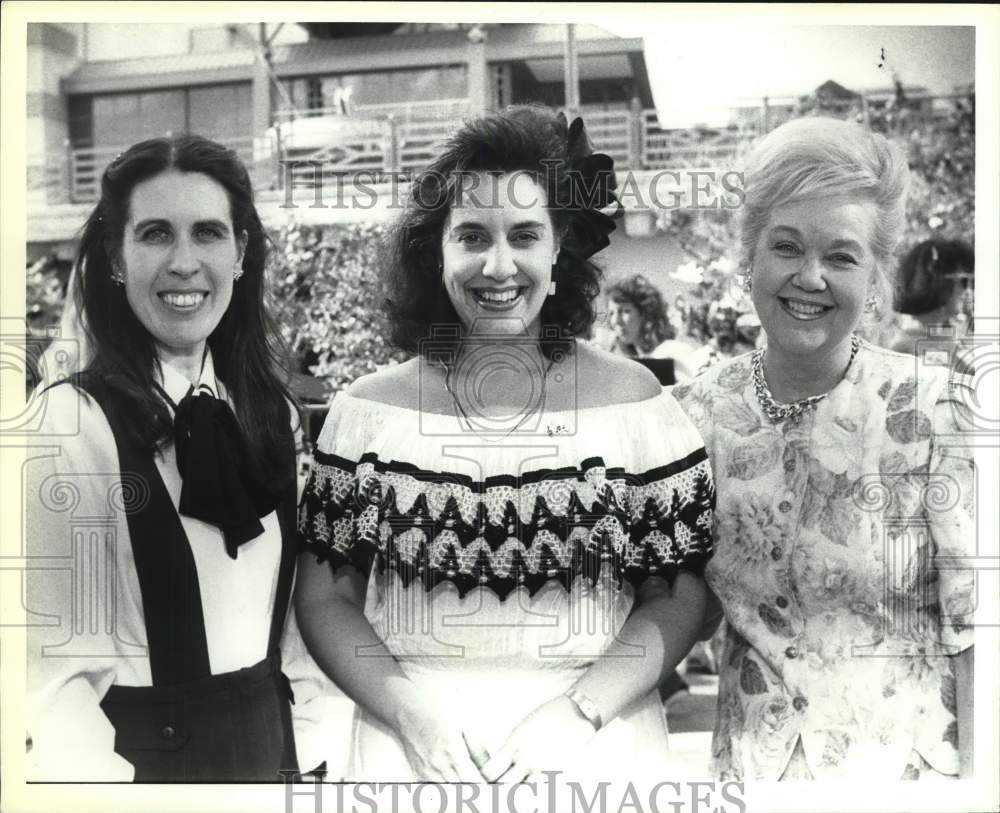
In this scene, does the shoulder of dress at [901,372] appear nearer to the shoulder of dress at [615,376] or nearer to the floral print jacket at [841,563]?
the floral print jacket at [841,563]

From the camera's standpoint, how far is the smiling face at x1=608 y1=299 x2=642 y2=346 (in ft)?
7.91

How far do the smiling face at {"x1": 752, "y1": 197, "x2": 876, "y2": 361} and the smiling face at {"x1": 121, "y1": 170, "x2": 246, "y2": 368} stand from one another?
1260mm

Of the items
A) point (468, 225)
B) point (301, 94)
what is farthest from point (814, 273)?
point (301, 94)

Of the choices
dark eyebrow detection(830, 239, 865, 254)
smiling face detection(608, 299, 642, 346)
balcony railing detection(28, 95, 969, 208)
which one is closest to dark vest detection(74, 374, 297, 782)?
balcony railing detection(28, 95, 969, 208)

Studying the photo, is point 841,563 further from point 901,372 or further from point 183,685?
point 183,685

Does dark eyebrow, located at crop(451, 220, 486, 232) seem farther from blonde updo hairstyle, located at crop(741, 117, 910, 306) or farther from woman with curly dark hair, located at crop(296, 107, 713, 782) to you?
blonde updo hairstyle, located at crop(741, 117, 910, 306)

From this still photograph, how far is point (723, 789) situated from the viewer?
2.48 m

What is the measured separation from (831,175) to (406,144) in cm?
100

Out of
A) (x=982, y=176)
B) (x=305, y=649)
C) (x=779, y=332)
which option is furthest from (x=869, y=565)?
(x=305, y=649)

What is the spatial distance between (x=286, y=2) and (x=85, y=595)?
4.93ft

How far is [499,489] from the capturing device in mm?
2355

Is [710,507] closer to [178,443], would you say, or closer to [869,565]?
→ [869,565]

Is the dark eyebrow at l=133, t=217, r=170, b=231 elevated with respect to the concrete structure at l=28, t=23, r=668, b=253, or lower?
lower

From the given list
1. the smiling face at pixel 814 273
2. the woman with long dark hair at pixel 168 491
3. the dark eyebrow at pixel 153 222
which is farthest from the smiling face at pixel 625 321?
the dark eyebrow at pixel 153 222
